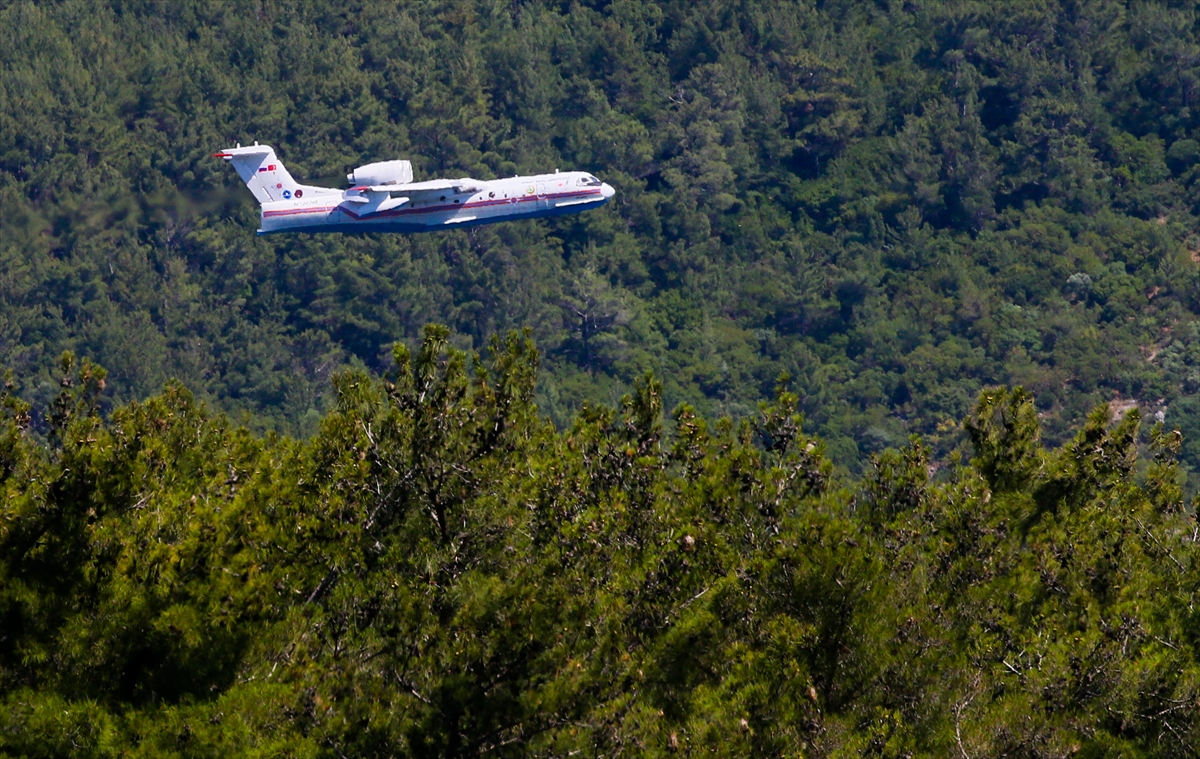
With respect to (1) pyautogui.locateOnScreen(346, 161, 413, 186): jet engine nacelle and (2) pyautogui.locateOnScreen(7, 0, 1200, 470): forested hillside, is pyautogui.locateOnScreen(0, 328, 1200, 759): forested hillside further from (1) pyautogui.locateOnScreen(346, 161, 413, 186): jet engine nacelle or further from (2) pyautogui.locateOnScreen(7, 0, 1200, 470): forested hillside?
(2) pyautogui.locateOnScreen(7, 0, 1200, 470): forested hillside

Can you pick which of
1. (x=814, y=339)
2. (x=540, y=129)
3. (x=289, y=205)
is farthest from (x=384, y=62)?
(x=289, y=205)

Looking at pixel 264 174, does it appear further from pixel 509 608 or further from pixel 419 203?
pixel 509 608

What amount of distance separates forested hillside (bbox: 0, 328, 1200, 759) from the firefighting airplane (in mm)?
54052

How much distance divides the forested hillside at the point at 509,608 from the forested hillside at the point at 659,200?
96105 millimetres

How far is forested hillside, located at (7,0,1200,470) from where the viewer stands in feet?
465

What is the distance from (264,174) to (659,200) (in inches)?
2746

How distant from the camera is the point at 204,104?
158000 millimetres

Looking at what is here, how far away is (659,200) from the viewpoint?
163 m

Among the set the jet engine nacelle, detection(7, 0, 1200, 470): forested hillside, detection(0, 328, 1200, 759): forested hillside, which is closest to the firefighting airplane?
the jet engine nacelle

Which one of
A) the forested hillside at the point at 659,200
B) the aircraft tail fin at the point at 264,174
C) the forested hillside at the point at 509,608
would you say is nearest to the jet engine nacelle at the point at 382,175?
the aircraft tail fin at the point at 264,174

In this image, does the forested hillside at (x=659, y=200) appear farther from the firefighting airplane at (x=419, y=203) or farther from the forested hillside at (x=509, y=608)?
the forested hillside at (x=509, y=608)

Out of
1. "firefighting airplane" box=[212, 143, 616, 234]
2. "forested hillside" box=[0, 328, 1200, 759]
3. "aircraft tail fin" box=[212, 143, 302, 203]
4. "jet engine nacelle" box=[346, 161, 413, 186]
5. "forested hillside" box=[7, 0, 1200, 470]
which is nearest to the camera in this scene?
"forested hillside" box=[0, 328, 1200, 759]

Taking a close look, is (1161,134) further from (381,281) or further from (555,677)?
(555,677)

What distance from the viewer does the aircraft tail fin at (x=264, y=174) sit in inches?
3716
